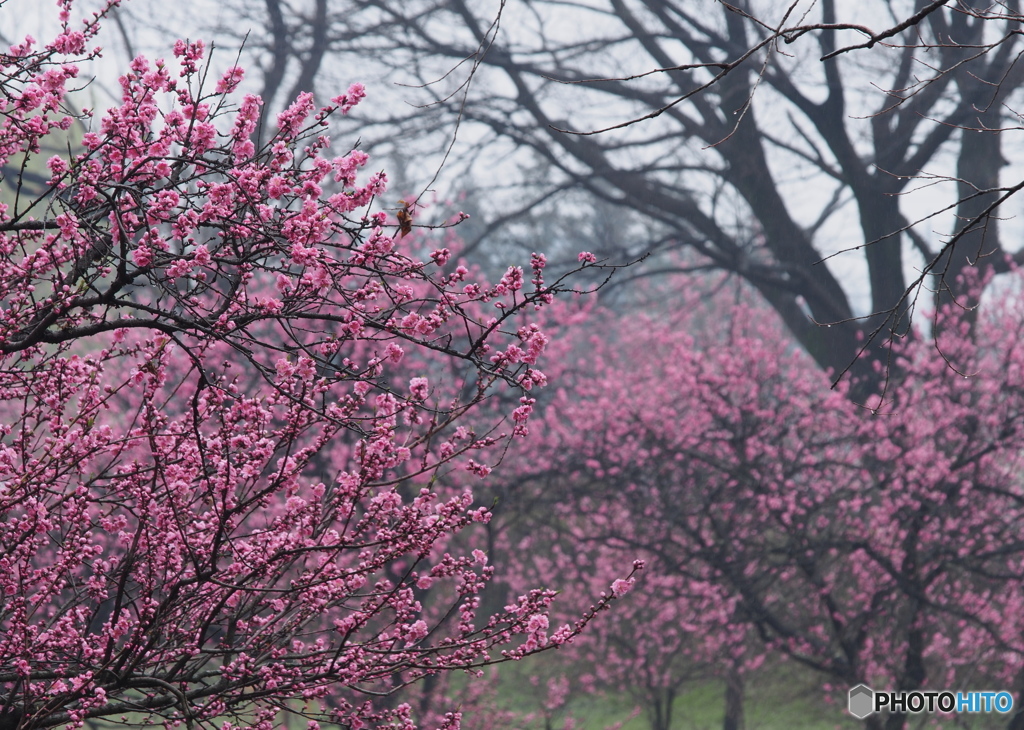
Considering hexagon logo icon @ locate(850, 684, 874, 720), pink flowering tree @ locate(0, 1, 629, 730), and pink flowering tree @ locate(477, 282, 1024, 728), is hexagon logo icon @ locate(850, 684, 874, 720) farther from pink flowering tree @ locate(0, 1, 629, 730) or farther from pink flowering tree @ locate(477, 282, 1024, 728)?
pink flowering tree @ locate(0, 1, 629, 730)

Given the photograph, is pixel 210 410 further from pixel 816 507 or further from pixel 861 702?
pixel 861 702

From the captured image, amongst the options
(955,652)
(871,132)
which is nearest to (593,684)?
(955,652)

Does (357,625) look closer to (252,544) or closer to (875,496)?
(252,544)

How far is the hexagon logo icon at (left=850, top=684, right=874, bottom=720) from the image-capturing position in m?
9.23

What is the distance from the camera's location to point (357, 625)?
358 centimetres

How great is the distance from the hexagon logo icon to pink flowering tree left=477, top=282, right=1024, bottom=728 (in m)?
0.15

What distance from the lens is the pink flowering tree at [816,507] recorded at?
950cm

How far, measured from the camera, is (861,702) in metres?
9.38

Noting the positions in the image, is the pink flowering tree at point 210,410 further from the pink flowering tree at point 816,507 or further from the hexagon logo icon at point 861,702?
the hexagon logo icon at point 861,702

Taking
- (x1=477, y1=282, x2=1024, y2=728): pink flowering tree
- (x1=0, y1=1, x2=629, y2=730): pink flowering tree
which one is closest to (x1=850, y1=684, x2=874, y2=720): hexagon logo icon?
(x1=477, y1=282, x2=1024, y2=728): pink flowering tree

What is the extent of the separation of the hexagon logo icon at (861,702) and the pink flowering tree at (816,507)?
0.48 ft

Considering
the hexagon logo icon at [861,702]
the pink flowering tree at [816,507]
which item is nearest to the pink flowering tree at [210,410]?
the pink flowering tree at [816,507]

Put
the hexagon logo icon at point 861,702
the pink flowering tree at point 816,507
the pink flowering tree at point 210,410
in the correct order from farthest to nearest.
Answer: the pink flowering tree at point 816,507 < the hexagon logo icon at point 861,702 < the pink flowering tree at point 210,410

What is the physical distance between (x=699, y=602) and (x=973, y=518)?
12.0 ft
